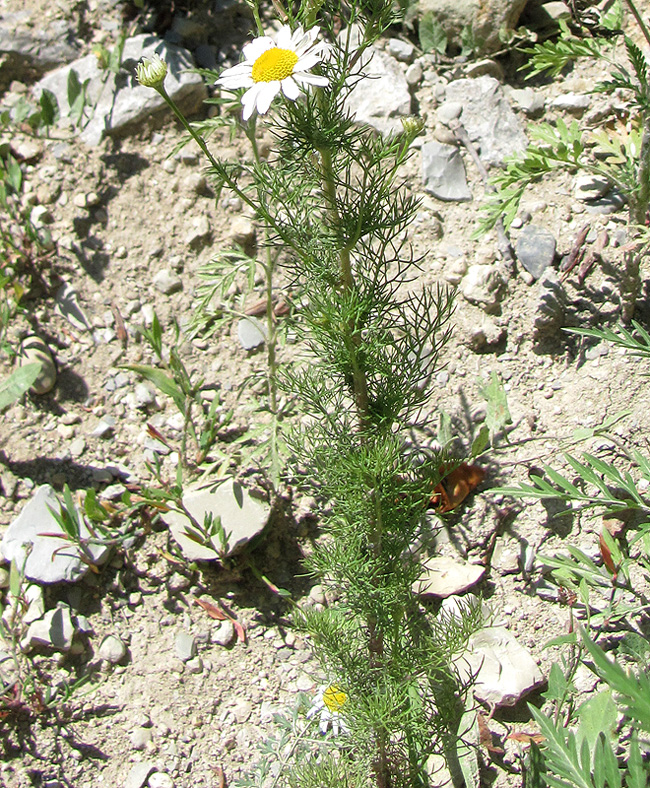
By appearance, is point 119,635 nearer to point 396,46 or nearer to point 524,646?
point 524,646

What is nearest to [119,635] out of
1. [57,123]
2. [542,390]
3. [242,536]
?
[242,536]

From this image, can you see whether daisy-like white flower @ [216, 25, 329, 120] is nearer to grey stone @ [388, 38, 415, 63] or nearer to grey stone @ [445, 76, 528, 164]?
grey stone @ [445, 76, 528, 164]

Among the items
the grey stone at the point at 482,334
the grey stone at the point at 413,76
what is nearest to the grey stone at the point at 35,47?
the grey stone at the point at 413,76

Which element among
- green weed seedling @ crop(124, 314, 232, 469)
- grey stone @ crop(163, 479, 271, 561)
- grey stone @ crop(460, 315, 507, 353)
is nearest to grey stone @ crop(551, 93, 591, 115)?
grey stone @ crop(460, 315, 507, 353)

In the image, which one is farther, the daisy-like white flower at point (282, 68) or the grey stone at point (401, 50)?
the grey stone at point (401, 50)

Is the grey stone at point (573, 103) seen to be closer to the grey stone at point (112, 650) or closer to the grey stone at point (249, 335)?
the grey stone at point (249, 335)

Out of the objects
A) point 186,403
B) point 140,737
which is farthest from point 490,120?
point 140,737

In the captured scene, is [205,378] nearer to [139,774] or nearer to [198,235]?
[198,235]
